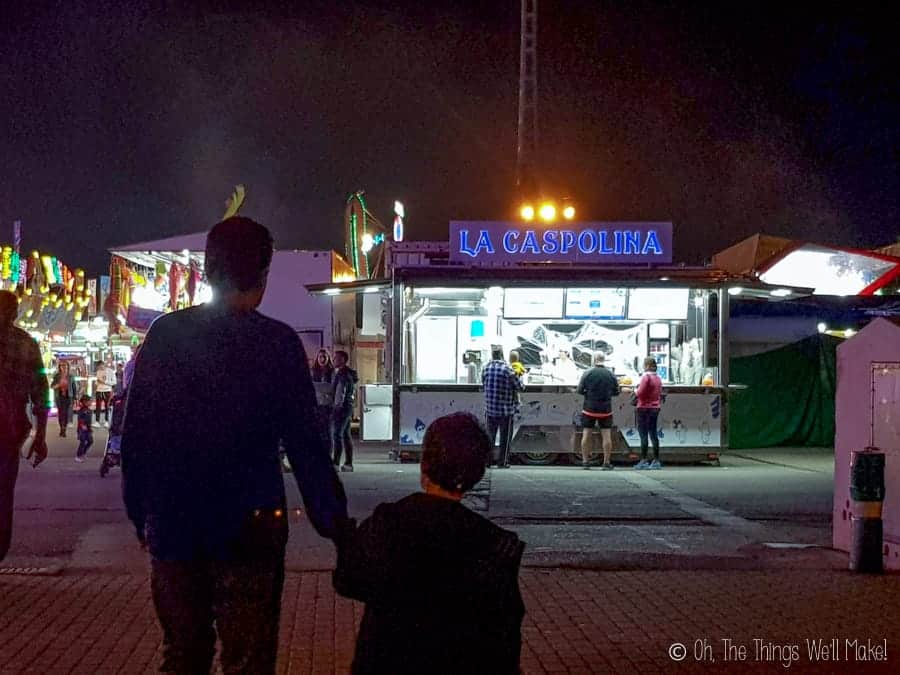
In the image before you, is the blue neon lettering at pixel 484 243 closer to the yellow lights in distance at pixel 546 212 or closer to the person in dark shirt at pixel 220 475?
the yellow lights in distance at pixel 546 212

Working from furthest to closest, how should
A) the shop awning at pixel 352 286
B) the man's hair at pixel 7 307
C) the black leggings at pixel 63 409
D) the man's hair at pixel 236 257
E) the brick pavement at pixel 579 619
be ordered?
the black leggings at pixel 63 409
the shop awning at pixel 352 286
the man's hair at pixel 7 307
the brick pavement at pixel 579 619
the man's hair at pixel 236 257

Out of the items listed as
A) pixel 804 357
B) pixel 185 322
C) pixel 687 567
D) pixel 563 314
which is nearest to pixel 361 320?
pixel 563 314

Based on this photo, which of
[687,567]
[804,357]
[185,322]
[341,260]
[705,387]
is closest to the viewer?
[185,322]

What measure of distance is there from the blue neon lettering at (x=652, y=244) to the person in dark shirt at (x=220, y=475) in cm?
1509

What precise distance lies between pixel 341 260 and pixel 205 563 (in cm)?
2766

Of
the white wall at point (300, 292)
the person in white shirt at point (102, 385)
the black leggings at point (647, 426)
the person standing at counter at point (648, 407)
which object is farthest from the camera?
the white wall at point (300, 292)

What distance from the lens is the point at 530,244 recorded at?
18.0 meters

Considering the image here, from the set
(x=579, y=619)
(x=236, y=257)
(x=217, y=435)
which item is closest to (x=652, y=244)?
(x=579, y=619)

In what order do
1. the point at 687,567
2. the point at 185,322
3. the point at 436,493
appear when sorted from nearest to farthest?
1. the point at 436,493
2. the point at 185,322
3. the point at 687,567

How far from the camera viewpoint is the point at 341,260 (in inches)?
1201

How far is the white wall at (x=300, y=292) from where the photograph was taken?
1120 inches

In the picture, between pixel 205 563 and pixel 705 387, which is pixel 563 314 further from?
pixel 205 563

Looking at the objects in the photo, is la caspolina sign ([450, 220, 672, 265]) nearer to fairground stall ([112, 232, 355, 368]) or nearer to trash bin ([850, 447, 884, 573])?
fairground stall ([112, 232, 355, 368])

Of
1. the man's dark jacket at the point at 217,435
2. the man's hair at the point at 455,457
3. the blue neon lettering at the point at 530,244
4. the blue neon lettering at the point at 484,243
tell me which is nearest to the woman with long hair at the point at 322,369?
the blue neon lettering at the point at 484,243
